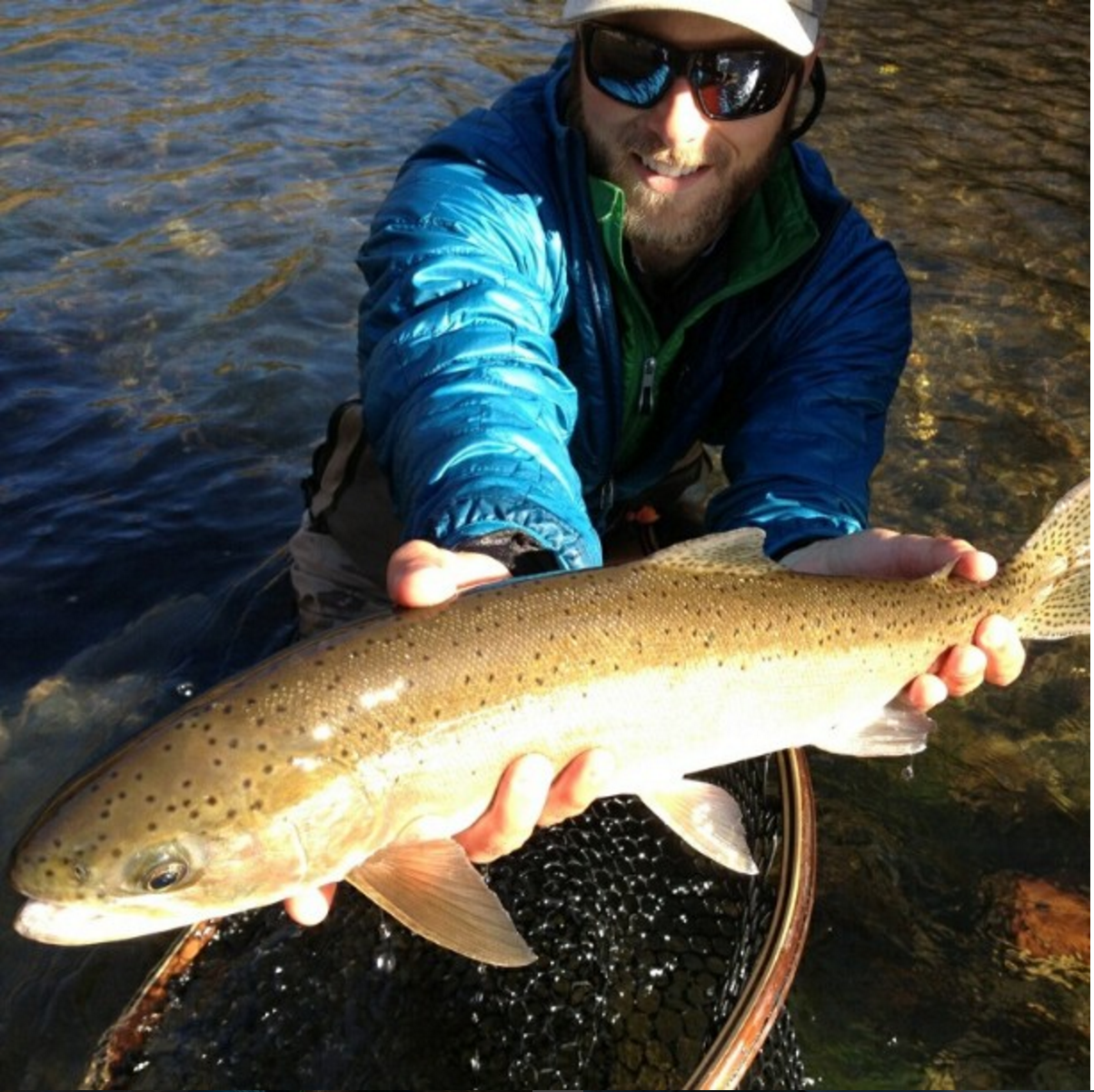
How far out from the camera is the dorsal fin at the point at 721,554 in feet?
8.77

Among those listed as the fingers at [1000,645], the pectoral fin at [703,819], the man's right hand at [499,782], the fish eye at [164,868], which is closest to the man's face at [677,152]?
the fingers at [1000,645]

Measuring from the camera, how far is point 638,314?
3.70m

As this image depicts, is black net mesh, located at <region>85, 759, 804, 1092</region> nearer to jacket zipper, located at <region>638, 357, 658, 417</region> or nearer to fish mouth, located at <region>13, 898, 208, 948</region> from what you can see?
fish mouth, located at <region>13, 898, 208, 948</region>

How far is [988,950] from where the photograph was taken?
145 inches

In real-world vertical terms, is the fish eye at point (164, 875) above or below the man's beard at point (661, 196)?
below

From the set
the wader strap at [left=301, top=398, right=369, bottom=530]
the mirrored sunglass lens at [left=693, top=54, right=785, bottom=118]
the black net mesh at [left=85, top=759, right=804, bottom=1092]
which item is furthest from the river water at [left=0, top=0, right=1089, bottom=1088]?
the mirrored sunglass lens at [left=693, top=54, right=785, bottom=118]

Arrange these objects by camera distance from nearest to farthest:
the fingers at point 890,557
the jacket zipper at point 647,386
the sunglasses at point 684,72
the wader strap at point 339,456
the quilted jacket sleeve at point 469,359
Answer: the quilted jacket sleeve at point 469,359 → the fingers at point 890,557 → the sunglasses at point 684,72 → the jacket zipper at point 647,386 → the wader strap at point 339,456

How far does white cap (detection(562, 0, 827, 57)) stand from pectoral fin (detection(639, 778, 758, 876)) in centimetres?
201

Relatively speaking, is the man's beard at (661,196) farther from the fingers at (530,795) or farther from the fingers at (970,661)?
the fingers at (530,795)

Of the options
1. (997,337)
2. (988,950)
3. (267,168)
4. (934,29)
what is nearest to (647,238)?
(988,950)

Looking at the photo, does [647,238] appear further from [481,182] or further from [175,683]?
[175,683]

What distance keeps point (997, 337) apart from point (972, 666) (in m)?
4.49

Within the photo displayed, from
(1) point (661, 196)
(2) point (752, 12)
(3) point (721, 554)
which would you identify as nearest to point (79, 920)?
(3) point (721, 554)

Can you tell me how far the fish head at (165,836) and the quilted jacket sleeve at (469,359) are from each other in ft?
2.28
